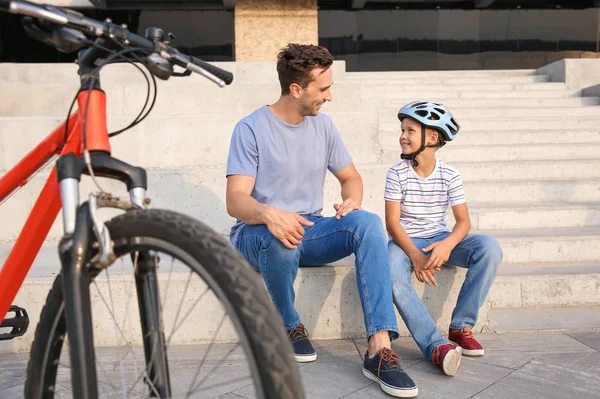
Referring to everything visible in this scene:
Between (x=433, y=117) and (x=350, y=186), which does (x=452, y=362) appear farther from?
(x=433, y=117)

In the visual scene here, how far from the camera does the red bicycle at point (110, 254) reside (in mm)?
1176

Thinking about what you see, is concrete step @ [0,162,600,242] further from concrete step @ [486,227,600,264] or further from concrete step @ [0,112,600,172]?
concrete step @ [0,112,600,172]

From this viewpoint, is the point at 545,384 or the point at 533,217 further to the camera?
the point at 533,217

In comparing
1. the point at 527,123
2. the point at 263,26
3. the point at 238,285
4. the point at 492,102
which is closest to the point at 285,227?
the point at 238,285

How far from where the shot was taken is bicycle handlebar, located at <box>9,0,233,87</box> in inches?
50.7

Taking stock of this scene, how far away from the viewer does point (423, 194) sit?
3135 millimetres

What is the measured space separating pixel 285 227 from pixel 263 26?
36.4ft

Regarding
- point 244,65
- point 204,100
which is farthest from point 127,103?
point 244,65

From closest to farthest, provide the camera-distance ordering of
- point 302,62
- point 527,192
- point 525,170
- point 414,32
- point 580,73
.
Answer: point 302,62 → point 527,192 → point 525,170 → point 580,73 → point 414,32

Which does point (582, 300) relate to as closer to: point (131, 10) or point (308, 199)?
point (308, 199)

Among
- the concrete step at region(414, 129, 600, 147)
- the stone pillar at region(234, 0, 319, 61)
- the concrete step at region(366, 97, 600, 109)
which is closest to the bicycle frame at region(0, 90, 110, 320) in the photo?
the concrete step at region(414, 129, 600, 147)

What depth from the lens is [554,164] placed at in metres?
5.54

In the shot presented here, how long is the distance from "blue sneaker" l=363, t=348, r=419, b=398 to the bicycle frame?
4.93 ft

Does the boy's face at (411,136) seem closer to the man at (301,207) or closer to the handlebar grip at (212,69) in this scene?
the man at (301,207)
